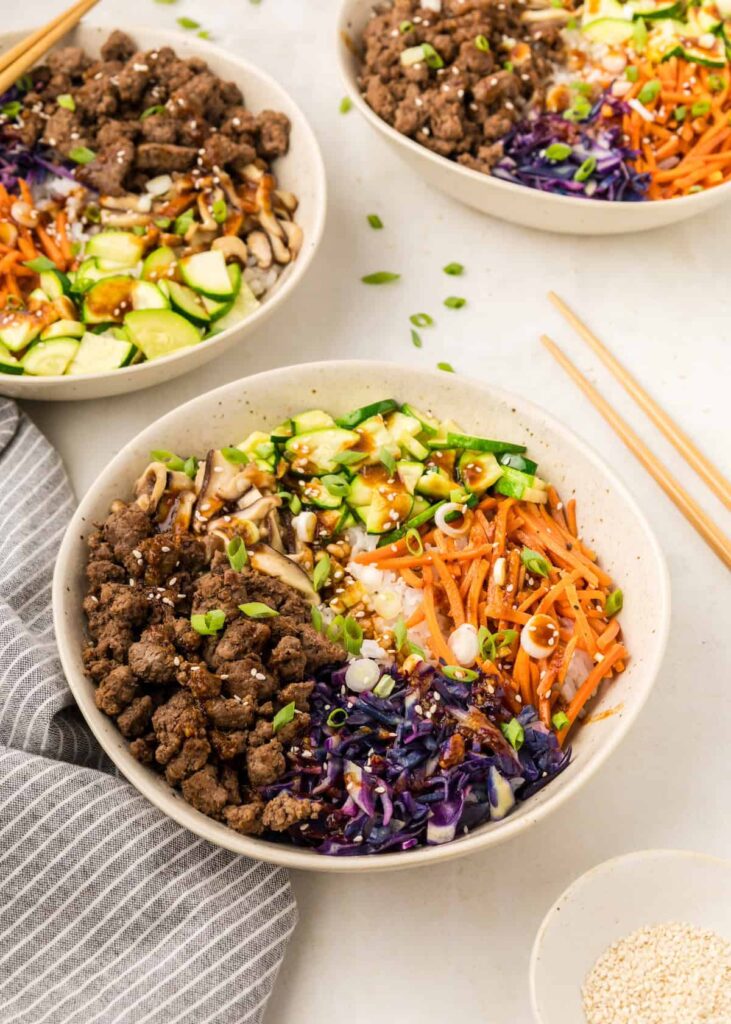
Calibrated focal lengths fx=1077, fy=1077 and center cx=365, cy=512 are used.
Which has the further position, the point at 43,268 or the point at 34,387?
the point at 43,268

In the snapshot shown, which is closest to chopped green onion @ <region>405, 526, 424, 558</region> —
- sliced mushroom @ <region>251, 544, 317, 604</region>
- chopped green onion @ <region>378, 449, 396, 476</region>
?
chopped green onion @ <region>378, 449, 396, 476</region>

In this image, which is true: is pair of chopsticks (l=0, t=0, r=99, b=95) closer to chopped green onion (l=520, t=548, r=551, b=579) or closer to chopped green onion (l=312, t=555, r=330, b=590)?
chopped green onion (l=312, t=555, r=330, b=590)

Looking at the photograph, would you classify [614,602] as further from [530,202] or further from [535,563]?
[530,202]

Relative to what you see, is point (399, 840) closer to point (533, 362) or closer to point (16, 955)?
point (16, 955)

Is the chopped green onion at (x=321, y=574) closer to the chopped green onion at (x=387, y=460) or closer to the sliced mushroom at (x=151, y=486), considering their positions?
the chopped green onion at (x=387, y=460)

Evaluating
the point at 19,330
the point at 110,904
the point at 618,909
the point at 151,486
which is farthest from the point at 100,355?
the point at 618,909

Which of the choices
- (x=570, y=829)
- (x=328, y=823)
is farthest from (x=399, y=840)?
(x=570, y=829)

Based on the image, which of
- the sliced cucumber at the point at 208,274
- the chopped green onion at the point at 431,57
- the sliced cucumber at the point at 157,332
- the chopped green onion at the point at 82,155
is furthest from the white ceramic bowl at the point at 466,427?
the chopped green onion at the point at 431,57
